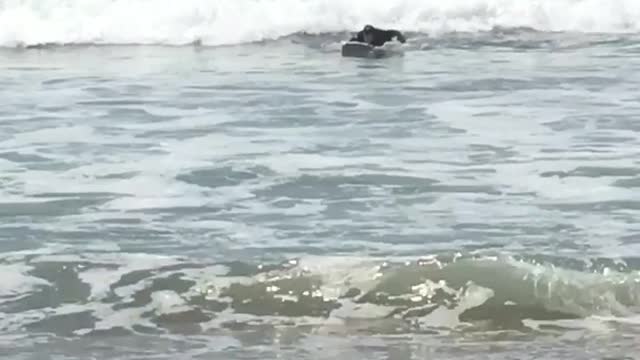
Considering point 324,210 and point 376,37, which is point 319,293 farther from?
point 376,37

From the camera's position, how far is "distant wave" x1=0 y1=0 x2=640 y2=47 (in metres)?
17.5

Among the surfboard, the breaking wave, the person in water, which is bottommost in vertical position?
the breaking wave

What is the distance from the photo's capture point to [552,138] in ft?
28.6

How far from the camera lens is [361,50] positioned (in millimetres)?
14258

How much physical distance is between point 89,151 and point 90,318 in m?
3.60

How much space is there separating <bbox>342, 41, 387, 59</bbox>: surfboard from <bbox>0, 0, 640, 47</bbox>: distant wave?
3095mm

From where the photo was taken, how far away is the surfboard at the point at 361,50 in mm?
14117

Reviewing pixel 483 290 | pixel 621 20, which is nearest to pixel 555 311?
pixel 483 290

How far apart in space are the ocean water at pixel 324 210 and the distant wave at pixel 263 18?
3712 millimetres

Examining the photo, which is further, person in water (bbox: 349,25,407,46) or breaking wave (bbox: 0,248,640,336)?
person in water (bbox: 349,25,407,46)

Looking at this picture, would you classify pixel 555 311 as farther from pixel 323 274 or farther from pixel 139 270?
pixel 139 270

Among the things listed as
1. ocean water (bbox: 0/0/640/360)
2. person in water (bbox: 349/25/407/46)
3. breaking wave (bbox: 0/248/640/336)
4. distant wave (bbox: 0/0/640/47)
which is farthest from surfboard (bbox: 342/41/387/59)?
breaking wave (bbox: 0/248/640/336)

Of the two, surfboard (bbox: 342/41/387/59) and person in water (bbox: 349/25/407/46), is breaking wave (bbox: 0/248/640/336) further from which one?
person in water (bbox: 349/25/407/46)

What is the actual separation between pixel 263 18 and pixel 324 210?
11600 mm
